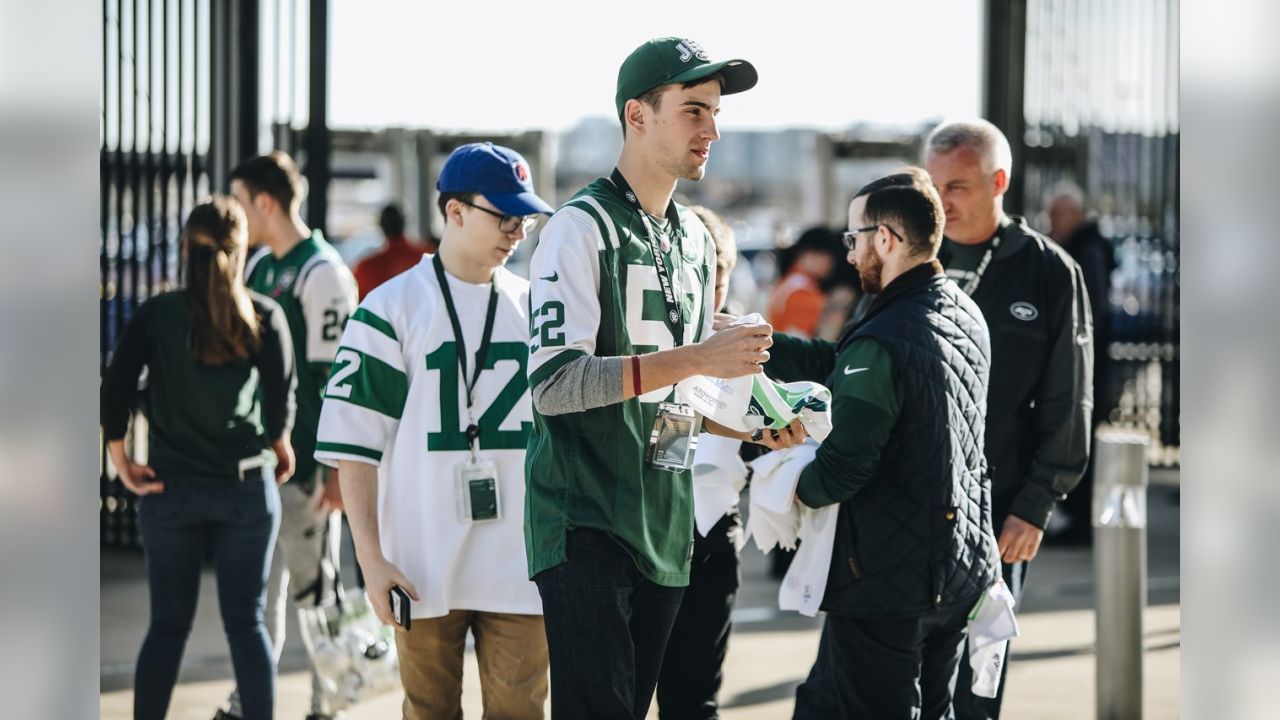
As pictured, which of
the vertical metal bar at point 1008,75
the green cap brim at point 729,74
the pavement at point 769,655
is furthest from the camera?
the vertical metal bar at point 1008,75

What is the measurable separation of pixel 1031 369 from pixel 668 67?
5.79ft

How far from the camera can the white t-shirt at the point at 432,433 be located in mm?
3830

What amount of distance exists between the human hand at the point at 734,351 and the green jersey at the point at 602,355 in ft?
0.83

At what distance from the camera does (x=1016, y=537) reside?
14.4 feet

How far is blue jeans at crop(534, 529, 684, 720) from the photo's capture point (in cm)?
314

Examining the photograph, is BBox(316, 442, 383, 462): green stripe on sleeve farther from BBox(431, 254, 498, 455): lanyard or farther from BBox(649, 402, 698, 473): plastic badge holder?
BBox(649, 402, 698, 473): plastic badge holder

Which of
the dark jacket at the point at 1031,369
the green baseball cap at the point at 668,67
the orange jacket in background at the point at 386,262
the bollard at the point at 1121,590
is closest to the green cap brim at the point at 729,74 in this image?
the green baseball cap at the point at 668,67

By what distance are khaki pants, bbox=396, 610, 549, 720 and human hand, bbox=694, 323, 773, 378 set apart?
1139 mm

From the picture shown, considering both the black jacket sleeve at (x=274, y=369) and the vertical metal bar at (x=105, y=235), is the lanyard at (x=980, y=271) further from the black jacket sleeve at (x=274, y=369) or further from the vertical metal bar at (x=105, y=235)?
the vertical metal bar at (x=105, y=235)

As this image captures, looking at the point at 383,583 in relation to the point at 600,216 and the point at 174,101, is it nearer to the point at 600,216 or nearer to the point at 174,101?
the point at 600,216

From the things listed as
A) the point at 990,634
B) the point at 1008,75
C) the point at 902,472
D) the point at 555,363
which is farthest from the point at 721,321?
the point at 1008,75
